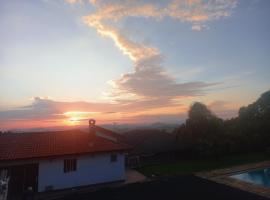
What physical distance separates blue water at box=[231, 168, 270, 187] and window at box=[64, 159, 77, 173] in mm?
15079

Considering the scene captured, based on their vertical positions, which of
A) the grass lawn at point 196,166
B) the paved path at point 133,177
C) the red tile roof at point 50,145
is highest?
the red tile roof at point 50,145

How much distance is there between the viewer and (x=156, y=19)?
21.3 m

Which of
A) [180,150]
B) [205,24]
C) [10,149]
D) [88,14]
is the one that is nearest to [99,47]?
[88,14]

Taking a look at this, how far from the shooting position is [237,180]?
21375mm

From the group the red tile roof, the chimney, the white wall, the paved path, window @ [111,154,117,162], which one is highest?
the chimney

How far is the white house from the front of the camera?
62.5ft

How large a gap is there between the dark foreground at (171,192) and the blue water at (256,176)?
193 inches

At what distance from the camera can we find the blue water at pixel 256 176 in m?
22.8

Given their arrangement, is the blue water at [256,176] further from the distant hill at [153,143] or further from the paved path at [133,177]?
the distant hill at [153,143]

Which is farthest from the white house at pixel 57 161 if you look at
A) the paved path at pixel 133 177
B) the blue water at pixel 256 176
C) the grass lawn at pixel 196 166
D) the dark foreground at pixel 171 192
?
the blue water at pixel 256 176

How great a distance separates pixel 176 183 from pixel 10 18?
19233mm

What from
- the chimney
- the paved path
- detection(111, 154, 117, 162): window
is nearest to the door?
detection(111, 154, 117, 162): window

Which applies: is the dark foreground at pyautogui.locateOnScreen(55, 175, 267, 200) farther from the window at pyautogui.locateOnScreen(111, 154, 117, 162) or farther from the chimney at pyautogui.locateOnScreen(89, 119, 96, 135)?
the chimney at pyautogui.locateOnScreen(89, 119, 96, 135)

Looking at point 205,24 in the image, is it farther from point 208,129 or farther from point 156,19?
point 208,129
